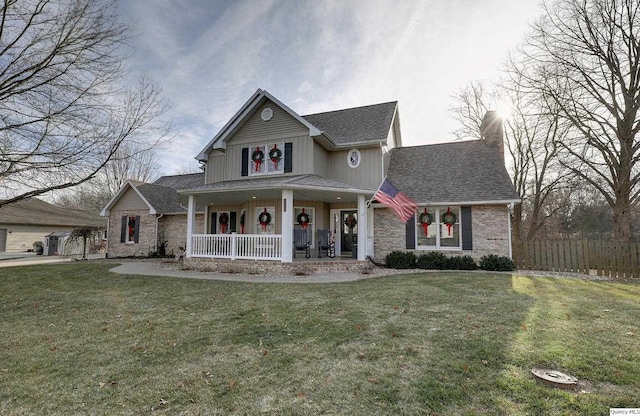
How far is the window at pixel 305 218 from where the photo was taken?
14191 mm

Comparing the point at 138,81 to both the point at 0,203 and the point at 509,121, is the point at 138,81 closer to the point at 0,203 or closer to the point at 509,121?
the point at 0,203

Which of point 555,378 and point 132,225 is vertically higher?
point 132,225

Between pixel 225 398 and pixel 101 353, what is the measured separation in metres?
2.41

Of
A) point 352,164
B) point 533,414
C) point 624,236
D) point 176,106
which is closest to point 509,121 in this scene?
point 624,236

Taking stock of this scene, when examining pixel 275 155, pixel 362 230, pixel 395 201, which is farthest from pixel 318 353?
pixel 275 155

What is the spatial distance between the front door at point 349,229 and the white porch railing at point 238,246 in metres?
3.77

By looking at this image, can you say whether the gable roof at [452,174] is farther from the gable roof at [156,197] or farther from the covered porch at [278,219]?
the gable roof at [156,197]

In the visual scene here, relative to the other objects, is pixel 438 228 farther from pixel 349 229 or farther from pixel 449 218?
pixel 349 229

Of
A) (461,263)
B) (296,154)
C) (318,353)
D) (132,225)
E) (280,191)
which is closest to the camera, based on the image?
(318,353)

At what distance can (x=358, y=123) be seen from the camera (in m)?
16.1

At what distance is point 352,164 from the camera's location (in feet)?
50.2

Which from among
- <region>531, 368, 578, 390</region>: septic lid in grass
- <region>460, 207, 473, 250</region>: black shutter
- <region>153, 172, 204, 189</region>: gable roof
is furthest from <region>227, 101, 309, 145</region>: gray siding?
<region>531, 368, 578, 390</region>: septic lid in grass

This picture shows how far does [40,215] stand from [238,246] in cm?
2590

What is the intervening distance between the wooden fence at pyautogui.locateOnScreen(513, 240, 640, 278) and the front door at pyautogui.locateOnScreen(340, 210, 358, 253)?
6.91 m
